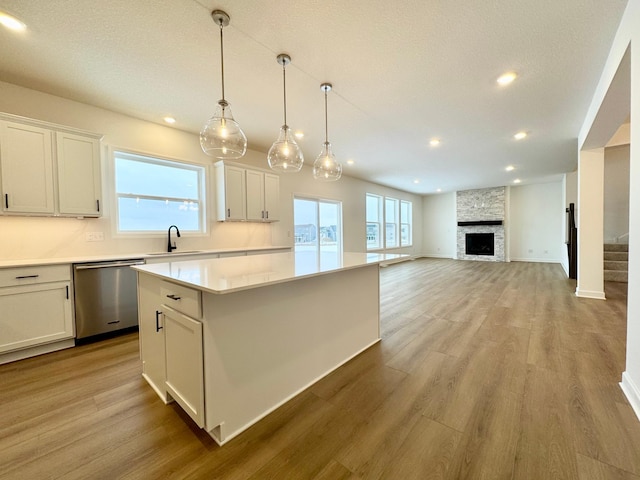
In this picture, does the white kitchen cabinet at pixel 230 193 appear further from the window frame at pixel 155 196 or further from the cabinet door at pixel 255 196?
the window frame at pixel 155 196

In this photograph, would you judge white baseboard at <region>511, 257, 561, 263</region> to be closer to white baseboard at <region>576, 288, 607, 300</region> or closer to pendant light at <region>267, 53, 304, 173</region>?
white baseboard at <region>576, 288, 607, 300</region>

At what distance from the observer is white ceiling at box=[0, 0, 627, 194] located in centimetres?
184

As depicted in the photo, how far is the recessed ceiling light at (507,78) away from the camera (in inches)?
102

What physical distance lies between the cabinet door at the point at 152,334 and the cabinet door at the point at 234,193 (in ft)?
7.51

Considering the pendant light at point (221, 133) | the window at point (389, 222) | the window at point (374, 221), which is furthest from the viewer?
the window at point (389, 222)

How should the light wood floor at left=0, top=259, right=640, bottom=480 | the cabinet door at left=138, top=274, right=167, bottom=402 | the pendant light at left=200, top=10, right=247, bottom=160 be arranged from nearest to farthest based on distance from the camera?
the light wood floor at left=0, top=259, right=640, bottom=480 < the cabinet door at left=138, top=274, right=167, bottom=402 < the pendant light at left=200, top=10, right=247, bottom=160

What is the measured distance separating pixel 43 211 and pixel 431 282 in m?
6.20

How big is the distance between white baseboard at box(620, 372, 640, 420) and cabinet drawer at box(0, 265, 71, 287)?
4.66 meters

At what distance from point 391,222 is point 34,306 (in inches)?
352

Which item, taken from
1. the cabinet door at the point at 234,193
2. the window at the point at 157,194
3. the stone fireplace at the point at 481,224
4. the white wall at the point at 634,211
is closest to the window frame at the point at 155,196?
the window at the point at 157,194

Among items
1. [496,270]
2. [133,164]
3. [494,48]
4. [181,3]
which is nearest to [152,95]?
[133,164]

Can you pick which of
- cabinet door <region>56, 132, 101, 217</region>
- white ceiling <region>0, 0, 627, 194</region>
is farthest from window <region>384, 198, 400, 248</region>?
cabinet door <region>56, 132, 101, 217</region>

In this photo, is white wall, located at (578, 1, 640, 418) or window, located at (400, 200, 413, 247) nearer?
white wall, located at (578, 1, 640, 418)

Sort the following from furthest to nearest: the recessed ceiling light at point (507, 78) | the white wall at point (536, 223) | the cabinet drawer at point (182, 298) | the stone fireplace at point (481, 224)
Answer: the stone fireplace at point (481, 224) < the white wall at point (536, 223) < the recessed ceiling light at point (507, 78) < the cabinet drawer at point (182, 298)
